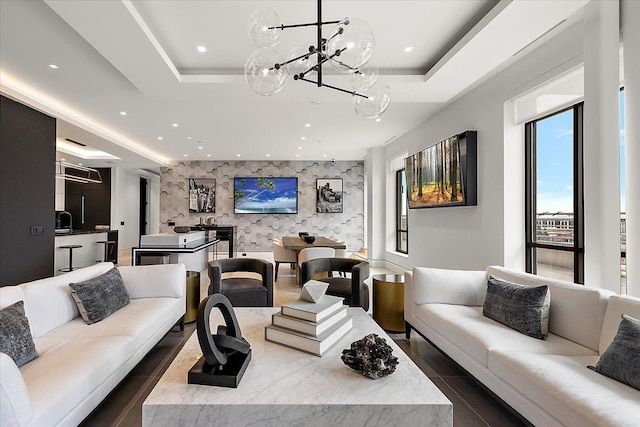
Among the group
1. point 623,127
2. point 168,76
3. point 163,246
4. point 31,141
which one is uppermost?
point 168,76

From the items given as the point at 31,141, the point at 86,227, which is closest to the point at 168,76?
the point at 31,141

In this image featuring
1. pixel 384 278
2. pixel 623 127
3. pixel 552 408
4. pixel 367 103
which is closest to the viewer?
pixel 552 408

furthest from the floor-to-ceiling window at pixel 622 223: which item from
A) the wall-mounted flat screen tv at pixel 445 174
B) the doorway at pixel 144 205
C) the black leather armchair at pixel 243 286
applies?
the doorway at pixel 144 205

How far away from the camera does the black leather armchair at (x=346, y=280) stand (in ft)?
10.6

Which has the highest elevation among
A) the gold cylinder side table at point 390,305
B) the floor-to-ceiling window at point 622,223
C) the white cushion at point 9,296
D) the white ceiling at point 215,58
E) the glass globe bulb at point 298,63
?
the white ceiling at point 215,58

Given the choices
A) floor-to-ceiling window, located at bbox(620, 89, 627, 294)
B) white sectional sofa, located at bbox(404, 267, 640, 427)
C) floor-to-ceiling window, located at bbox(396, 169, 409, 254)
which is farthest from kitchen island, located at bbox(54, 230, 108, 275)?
floor-to-ceiling window, located at bbox(620, 89, 627, 294)

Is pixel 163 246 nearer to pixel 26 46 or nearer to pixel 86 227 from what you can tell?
pixel 26 46

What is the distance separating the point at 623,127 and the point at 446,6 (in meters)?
1.71

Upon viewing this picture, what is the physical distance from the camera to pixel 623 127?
2465 millimetres

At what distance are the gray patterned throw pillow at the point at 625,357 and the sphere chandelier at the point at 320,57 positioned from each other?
187cm

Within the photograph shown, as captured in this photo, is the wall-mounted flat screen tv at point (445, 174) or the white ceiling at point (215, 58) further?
the wall-mounted flat screen tv at point (445, 174)

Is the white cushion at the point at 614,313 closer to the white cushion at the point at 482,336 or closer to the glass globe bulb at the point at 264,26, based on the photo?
the white cushion at the point at 482,336

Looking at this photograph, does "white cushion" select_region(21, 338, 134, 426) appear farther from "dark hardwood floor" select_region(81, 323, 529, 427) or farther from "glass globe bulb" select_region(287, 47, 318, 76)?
"glass globe bulb" select_region(287, 47, 318, 76)

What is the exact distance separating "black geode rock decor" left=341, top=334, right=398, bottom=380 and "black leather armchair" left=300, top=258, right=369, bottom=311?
181cm
